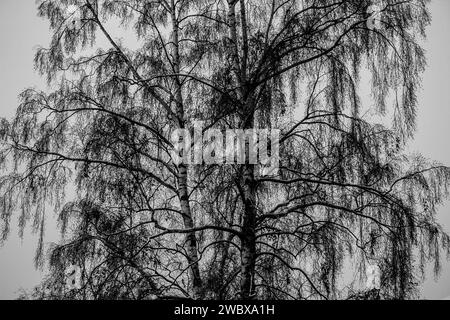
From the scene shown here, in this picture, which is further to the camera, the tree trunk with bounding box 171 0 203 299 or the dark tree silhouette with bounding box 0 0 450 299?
the tree trunk with bounding box 171 0 203 299

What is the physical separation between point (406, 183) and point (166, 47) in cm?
429

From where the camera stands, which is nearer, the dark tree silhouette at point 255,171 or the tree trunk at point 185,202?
the dark tree silhouette at point 255,171

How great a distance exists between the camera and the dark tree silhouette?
630 centimetres

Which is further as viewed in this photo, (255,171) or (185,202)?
(185,202)

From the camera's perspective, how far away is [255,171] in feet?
22.0

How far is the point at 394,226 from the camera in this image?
6156mm

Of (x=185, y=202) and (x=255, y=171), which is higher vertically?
(x=255, y=171)

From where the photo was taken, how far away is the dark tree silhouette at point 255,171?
6301mm

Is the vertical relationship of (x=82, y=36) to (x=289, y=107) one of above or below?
above
